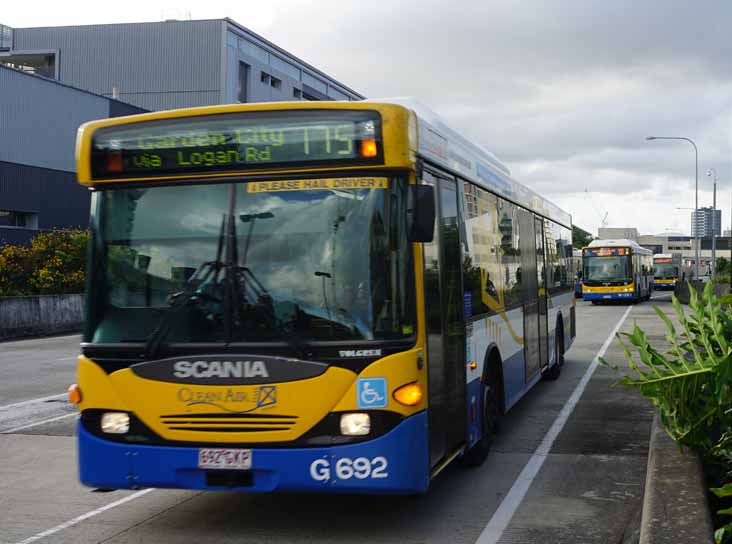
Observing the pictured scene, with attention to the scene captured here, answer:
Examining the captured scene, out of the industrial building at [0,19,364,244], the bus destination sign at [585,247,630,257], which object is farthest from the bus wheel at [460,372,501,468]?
the industrial building at [0,19,364,244]

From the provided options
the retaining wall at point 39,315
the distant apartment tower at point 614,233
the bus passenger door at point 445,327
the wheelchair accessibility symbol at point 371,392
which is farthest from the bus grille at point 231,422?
the distant apartment tower at point 614,233

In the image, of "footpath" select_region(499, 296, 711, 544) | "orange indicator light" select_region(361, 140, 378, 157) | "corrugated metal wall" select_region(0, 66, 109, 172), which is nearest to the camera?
"footpath" select_region(499, 296, 711, 544)

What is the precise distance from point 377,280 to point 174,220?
1.43 m

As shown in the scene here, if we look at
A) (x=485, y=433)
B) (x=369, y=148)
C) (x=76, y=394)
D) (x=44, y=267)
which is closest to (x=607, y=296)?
(x=44, y=267)

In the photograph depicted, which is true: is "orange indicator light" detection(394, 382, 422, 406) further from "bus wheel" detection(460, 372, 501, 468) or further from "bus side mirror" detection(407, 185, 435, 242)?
"bus wheel" detection(460, 372, 501, 468)


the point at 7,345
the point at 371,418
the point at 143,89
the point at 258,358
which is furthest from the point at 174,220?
the point at 143,89

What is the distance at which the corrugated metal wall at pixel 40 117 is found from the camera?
147ft

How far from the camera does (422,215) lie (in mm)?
6059

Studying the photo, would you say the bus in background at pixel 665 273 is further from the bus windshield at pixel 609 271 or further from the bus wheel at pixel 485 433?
the bus wheel at pixel 485 433

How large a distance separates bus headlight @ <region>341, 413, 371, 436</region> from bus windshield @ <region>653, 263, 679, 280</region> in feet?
256

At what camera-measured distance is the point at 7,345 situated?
931 inches

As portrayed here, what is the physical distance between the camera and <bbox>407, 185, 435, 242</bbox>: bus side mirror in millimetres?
6059

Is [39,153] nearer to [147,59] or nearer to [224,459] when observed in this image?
[147,59]

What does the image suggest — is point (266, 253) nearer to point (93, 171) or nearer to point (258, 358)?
point (258, 358)
